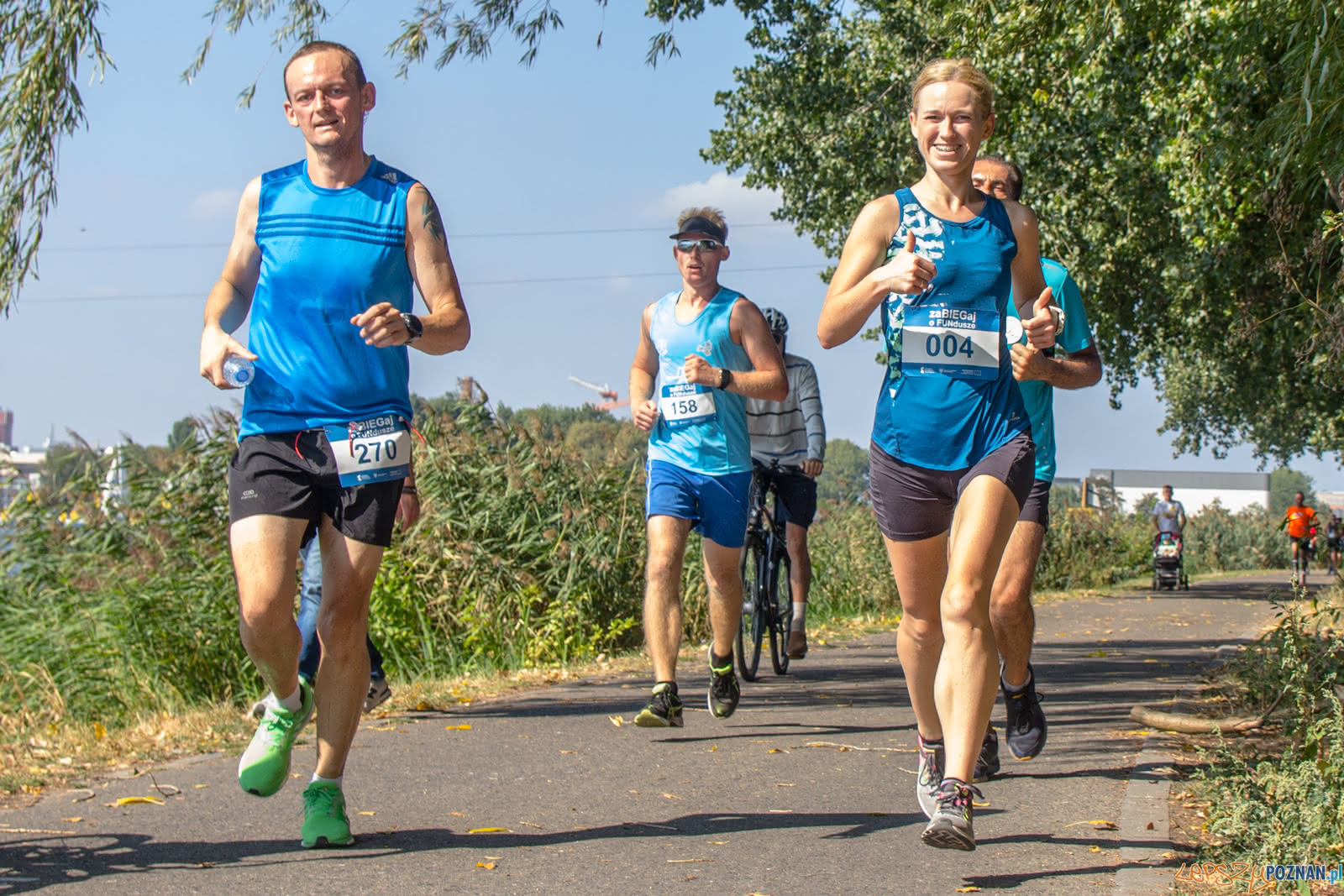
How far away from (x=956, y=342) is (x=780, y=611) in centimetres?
564

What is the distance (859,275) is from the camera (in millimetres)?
4598

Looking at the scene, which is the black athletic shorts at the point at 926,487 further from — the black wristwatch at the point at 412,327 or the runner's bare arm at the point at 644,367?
the runner's bare arm at the point at 644,367

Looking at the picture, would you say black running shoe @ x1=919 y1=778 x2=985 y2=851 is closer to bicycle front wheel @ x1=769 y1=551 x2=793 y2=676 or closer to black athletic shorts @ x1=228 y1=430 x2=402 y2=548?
black athletic shorts @ x1=228 y1=430 x2=402 y2=548

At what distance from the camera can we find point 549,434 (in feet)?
39.6

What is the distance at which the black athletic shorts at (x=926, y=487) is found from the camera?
14.8ft

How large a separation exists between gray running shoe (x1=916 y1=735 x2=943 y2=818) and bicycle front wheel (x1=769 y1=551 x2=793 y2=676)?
486 cm

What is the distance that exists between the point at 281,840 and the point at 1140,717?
4644 millimetres

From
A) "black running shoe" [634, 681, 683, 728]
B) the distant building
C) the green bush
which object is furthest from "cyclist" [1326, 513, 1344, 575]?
the distant building

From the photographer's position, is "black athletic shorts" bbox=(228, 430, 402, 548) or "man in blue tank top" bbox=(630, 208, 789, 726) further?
"man in blue tank top" bbox=(630, 208, 789, 726)

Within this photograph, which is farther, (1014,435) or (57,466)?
(57,466)

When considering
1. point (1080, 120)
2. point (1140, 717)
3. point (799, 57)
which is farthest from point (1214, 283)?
point (1140, 717)

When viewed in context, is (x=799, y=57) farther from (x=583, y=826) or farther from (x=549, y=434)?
(x=583, y=826)

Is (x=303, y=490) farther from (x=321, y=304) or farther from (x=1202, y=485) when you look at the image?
(x=1202, y=485)

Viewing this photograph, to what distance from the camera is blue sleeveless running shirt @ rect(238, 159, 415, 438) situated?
4574mm
